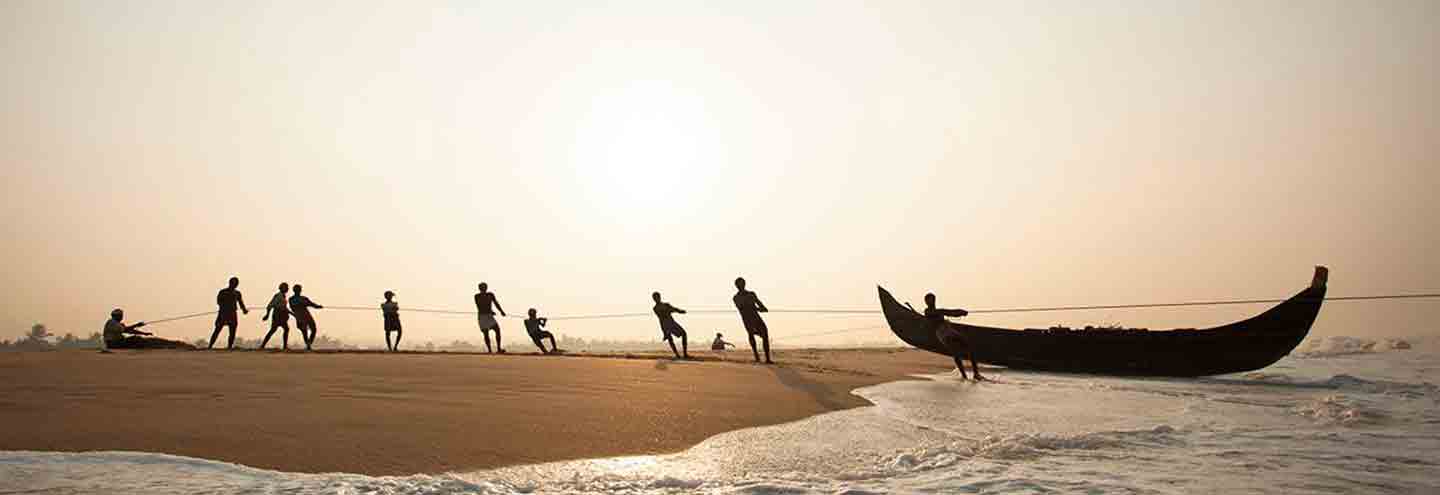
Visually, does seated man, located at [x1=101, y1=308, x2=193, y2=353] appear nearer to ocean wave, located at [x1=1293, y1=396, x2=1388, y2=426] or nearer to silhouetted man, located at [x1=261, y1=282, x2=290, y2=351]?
silhouetted man, located at [x1=261, y1=282, x2=290, y2=351]

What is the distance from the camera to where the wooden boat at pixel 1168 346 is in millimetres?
17125

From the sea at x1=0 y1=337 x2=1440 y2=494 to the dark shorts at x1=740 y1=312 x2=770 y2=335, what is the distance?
20.1 feet

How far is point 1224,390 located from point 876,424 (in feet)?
31.0

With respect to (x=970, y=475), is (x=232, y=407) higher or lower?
higher

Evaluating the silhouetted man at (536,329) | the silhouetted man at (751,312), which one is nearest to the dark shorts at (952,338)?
the silhouetted man at (751,312)

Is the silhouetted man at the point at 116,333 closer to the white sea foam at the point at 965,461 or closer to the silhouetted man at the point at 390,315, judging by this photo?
the silhouetted man at the point at 390,315

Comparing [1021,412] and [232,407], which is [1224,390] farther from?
[232,407]

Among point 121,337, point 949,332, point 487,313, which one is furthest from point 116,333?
point 949,332

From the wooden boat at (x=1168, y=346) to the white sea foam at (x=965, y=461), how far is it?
274 inches

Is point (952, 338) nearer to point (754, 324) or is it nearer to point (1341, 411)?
point (754, 324)

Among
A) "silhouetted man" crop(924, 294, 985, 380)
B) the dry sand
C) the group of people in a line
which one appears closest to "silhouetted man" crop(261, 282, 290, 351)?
the group of people in a line

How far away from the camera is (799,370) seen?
48.6ft

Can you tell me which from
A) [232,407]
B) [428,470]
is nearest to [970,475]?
[428,470]

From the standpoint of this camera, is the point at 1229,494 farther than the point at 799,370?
No
